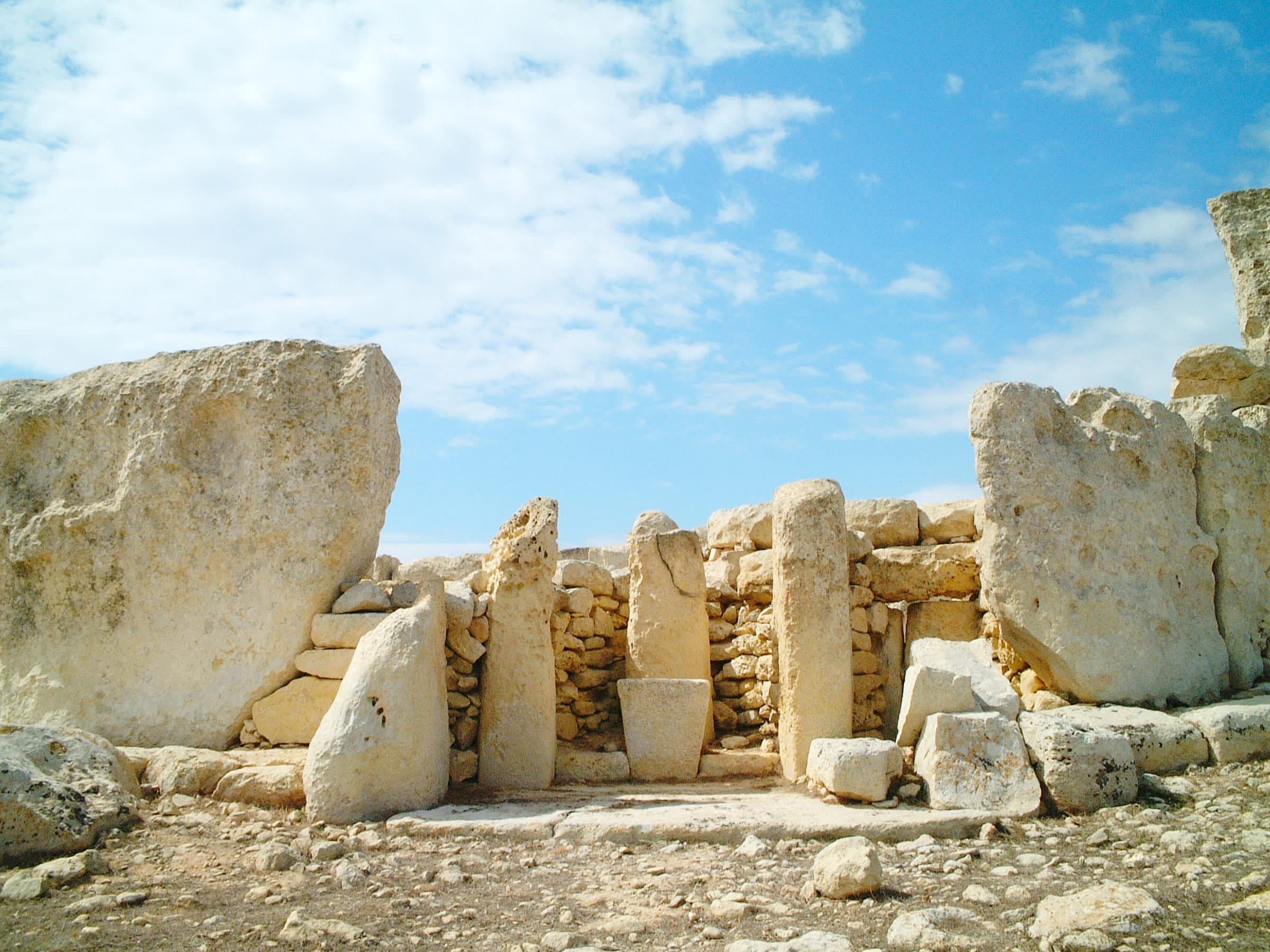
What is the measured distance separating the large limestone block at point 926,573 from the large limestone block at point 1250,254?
2.69m

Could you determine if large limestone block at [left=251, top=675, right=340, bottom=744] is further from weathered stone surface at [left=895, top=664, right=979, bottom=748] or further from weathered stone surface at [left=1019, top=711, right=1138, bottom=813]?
weathered stone surface at [left=1019, top=711, right=1138, bottom=813]

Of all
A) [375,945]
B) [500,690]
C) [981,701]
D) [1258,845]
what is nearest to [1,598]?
[500,690]

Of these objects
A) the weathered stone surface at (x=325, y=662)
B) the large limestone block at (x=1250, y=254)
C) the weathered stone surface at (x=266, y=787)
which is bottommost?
the weathered stone surface at (x=266, y=787)

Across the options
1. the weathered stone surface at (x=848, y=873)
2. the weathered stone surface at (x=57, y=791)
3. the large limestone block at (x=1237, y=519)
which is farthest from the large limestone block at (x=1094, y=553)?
the weathered stone surface at (x=57, y=791)

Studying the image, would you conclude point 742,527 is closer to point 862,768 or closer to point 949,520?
point 949,520

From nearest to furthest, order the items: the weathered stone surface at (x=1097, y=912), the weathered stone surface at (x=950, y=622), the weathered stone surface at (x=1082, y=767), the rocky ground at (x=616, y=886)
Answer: the weathered stone surface at (x=1097, y=912)
the rocky ground at (x=616, y=886)
the weathered stone surface at (x=1082, y=767)
the weathered stone surface at (x=950, y=622)

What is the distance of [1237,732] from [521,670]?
4.07m

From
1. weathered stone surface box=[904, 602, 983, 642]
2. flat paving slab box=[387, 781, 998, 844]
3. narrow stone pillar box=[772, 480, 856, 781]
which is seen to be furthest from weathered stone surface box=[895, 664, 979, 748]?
weathered stone surface box=[904, 602, 983, 642]

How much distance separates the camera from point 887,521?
24.4 ft

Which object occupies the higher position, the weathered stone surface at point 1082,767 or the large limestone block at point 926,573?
the large limestone block at point 926,573

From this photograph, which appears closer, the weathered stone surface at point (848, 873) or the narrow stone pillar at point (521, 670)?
the weathered stone surface at point (848, 873)

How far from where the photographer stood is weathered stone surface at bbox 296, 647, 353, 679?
5852 millimetres

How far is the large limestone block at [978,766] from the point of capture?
5.04 m

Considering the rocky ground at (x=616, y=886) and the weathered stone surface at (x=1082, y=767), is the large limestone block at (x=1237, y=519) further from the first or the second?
the weathered stone surface at (x=1082, y=767)
